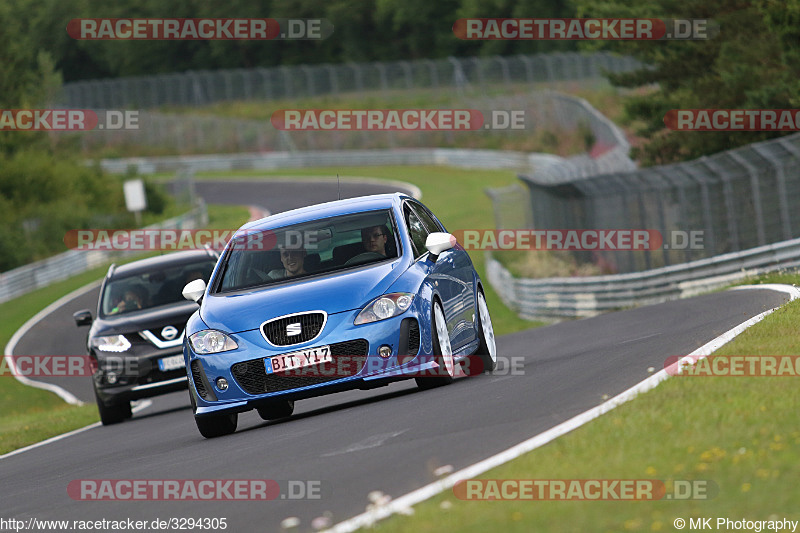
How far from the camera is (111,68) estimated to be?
407 feet

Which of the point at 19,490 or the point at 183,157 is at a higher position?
the point at 183,157

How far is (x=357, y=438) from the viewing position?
902cm

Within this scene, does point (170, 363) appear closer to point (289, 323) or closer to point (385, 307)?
point (289, 323)

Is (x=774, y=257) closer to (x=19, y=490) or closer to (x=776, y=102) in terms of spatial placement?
(x=776, y=102)

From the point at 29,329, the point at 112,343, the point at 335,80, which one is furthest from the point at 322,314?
the point at 335,80

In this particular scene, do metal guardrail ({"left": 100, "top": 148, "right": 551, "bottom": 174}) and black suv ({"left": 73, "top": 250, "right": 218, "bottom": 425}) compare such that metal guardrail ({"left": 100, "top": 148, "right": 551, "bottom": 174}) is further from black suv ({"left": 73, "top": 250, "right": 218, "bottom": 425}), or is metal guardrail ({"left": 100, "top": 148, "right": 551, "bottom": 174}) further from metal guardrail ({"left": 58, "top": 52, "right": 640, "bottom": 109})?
black suv ({"left": 73, "top": 250, "right": 218, "bottom": 425})

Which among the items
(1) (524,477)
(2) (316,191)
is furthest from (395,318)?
(2) (316,191)

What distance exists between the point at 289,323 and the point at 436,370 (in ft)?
4.16

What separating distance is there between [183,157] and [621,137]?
4607 cm

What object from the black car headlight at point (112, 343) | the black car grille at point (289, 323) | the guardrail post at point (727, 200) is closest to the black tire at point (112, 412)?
the black car headlight at point (112, 343)

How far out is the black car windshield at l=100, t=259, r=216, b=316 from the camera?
17031 millimetres

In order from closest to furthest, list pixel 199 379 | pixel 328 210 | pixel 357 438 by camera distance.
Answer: pixel 357 438, pixel 199 379, pixel 328 210

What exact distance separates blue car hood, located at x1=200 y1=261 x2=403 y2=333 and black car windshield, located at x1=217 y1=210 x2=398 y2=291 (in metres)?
0.35

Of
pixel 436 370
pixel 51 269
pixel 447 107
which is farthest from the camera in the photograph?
pixel 447 107
